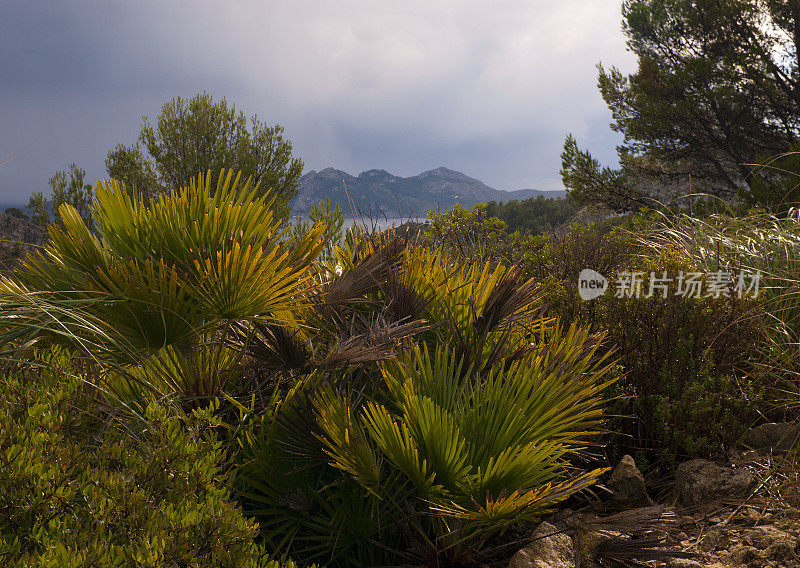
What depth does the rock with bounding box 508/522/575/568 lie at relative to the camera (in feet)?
5.96

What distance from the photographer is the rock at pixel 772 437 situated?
116 inches

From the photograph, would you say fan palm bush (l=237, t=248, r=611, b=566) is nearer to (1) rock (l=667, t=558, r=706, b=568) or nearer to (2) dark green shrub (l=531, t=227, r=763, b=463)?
(1) rock (l=667, t=558, r=706, b=568)

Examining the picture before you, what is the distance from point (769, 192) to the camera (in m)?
12.7

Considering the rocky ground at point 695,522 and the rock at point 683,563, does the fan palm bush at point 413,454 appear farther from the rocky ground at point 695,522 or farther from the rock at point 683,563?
the rock at point 683,563

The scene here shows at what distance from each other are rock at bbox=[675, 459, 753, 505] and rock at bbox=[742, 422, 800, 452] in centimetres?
47

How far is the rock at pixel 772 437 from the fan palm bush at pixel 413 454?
4.81ft

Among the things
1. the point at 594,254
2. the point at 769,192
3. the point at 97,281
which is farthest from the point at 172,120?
the point at 97,281

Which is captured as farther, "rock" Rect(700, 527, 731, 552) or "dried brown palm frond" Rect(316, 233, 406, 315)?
"dried brown palm frond" Rect(316, 233, 406, 315)

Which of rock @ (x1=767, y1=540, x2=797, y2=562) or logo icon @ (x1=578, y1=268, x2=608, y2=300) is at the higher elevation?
logo icon @ (x1=578, y1=268, x2=608, y2=300)

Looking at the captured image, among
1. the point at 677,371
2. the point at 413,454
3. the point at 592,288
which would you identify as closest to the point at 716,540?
the point at 677,371

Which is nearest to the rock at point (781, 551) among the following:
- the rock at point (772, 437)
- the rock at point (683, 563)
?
the rock at point (683, 563)

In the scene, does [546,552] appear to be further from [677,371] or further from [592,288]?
[592,288]

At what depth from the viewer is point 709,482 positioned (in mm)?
2590

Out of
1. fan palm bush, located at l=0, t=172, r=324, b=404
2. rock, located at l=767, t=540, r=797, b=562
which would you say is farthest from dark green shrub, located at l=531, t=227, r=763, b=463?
fan palm bush, located at l=0, t=172, r=324, b=404
